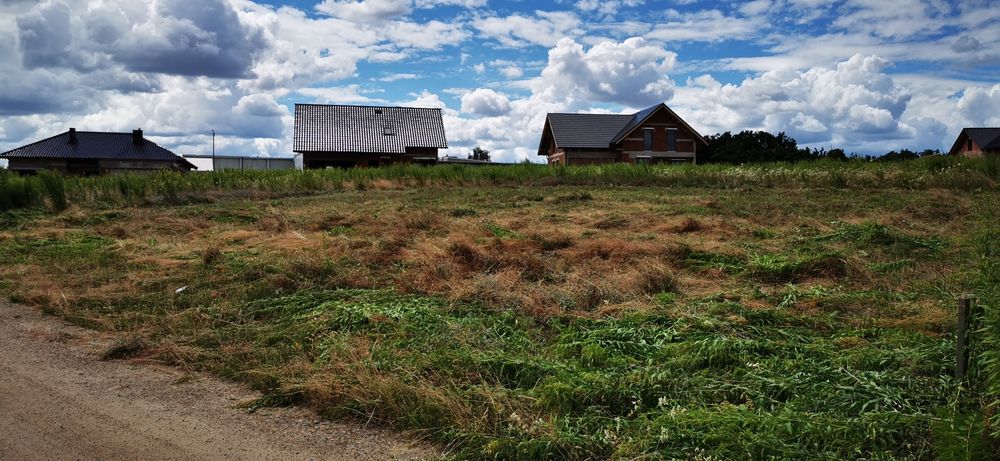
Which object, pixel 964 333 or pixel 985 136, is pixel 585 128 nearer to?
pixel 985 136

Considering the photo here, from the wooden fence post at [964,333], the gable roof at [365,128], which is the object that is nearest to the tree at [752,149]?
the gable roof at [365,128]

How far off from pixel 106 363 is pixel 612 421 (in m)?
3.91

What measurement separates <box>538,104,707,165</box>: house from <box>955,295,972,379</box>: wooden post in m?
40.7

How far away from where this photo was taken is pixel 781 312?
514 centimetres

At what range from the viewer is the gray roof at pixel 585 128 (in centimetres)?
4547

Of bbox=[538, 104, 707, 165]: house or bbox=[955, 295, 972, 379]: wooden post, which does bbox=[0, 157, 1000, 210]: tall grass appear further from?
bbox=[955, 295, 972, 379]: wooden post

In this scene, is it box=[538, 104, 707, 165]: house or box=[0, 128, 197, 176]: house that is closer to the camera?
box=[538, 104, 707, 165]: house

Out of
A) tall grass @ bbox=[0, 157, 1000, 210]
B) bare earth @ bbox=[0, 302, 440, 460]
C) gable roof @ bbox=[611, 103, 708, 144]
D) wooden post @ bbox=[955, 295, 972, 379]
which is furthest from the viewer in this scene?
gable roof @ bbox=[611, 103, 708, 144]

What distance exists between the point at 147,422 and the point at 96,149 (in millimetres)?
54706

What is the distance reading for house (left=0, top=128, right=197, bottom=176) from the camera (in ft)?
161

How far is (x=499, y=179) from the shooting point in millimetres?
26922

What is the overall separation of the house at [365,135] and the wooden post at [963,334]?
138 ft

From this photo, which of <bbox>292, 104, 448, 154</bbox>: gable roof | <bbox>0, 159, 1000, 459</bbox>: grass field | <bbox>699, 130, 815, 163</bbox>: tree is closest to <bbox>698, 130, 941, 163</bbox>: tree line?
<bbox>699, 130, 815, 163</bbox>: tree

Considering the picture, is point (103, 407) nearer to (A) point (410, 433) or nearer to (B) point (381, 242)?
(A) point (410, 433)
